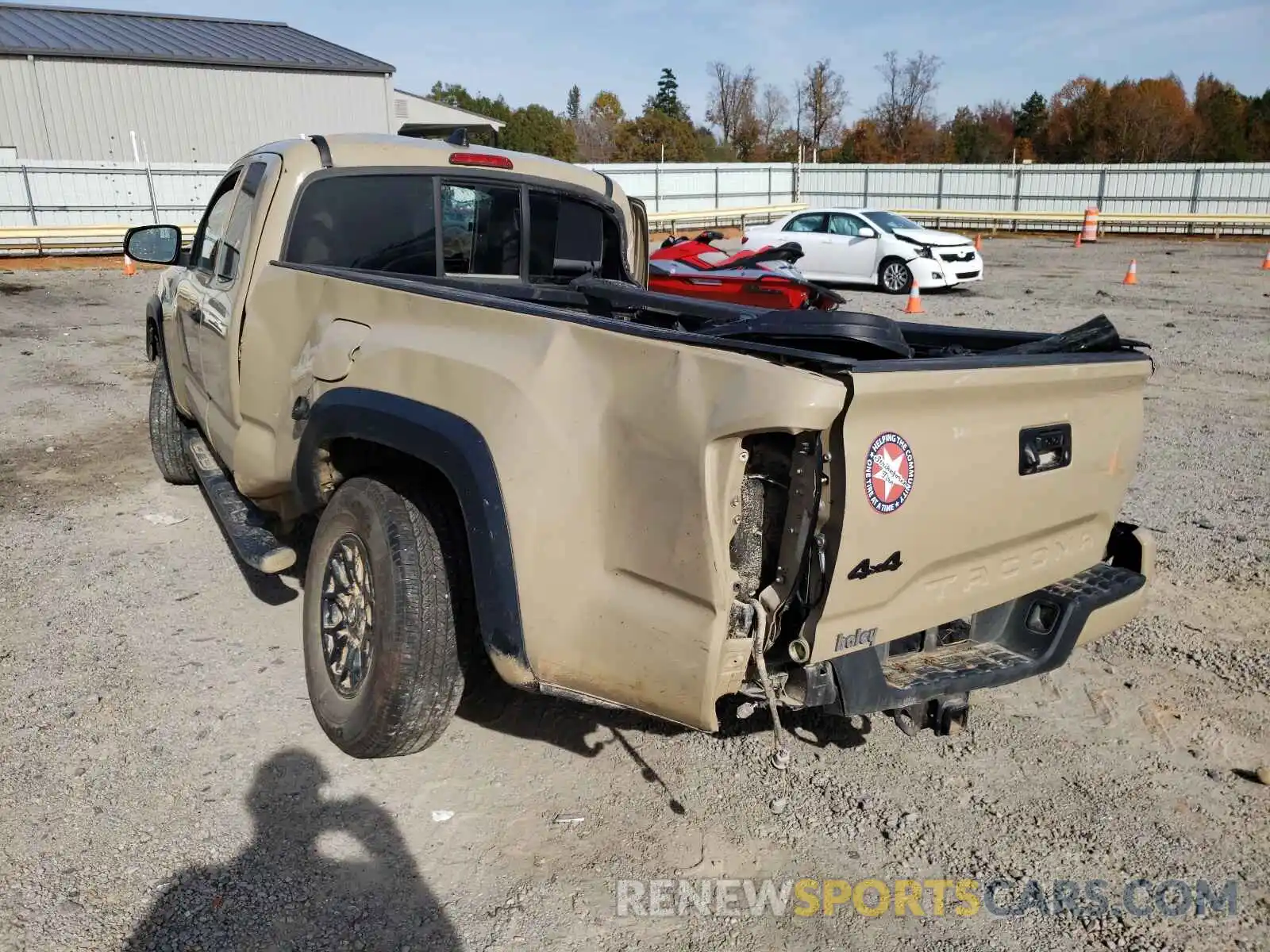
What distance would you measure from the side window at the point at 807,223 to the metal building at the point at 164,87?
18202 mm

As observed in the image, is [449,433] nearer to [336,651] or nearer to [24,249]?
[336,651]

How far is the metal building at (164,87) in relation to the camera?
28172mm

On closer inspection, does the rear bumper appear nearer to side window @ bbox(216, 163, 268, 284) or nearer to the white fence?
side window @ bbox(216, 163, 268, 284)

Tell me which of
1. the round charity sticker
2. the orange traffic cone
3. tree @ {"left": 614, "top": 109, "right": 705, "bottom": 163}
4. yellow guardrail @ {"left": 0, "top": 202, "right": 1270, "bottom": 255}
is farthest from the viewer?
tree @ {"left": 614, "top": 109, "right": 705, "bottom": 163}

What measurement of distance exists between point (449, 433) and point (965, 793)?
2015 millimetres

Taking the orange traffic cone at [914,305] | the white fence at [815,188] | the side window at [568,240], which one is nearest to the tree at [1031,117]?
the white fence at [815,188]

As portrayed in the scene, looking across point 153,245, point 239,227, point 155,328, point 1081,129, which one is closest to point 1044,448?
point 239,227

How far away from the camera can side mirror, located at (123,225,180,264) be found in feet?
17.5

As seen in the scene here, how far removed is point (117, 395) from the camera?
8.94 metres

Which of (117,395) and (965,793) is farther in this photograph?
(117,395)

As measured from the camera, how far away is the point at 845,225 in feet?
58.2

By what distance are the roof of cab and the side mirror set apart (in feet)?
3.72

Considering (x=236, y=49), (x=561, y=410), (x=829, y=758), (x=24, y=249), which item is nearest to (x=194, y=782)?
(x=561, y=410)

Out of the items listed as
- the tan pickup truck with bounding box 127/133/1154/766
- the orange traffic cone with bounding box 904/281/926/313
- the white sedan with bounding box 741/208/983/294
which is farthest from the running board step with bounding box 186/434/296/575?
the white sedan with bounding box 741/208/983/294
